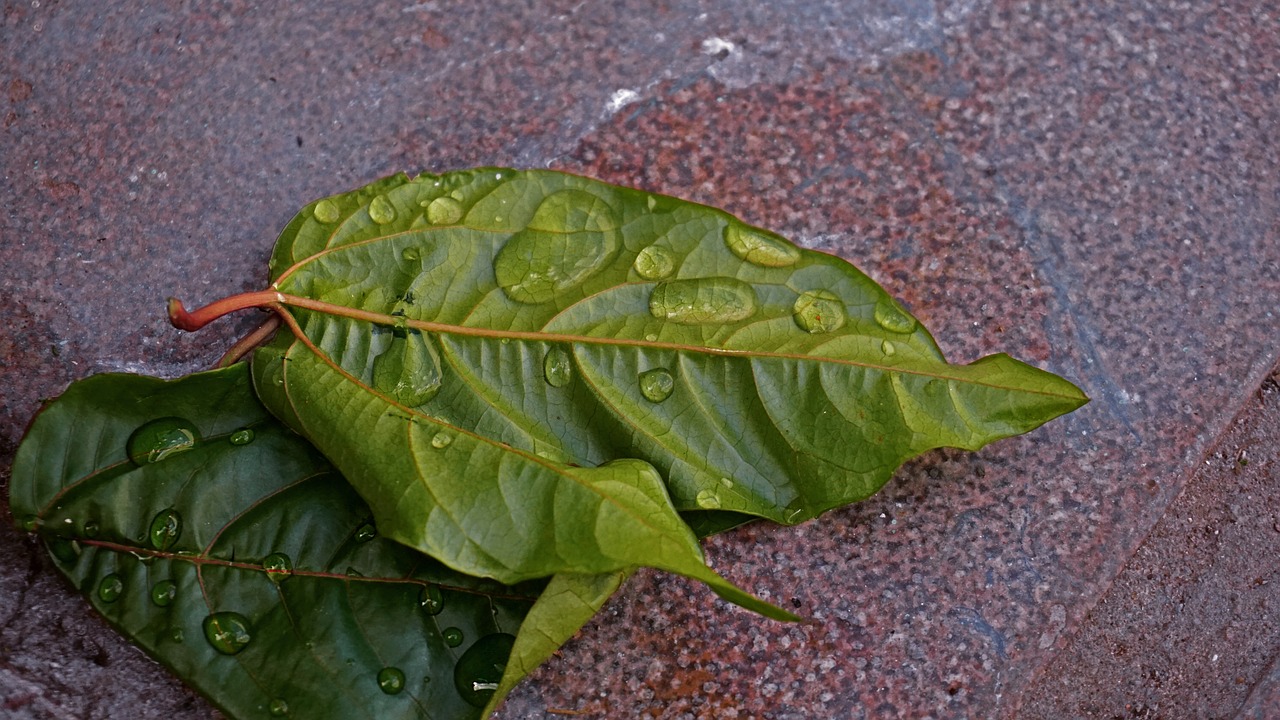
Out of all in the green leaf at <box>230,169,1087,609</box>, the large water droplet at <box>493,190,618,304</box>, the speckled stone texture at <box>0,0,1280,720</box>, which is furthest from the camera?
the speckled stone texture at <box>0,0,1280,720</box>

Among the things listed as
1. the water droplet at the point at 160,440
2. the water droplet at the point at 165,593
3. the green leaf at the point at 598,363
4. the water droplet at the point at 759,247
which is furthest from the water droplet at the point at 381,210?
the water droplet at the point at 165,593

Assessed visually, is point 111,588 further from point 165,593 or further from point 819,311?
point 819,311

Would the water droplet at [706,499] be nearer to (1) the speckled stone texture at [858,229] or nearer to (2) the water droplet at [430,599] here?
(1) the speckled stone texture at [858,229]

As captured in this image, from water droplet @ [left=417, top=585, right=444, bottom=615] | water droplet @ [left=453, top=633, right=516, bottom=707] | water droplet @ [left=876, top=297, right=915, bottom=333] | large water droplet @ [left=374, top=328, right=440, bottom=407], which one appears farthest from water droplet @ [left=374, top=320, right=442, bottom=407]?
water droplet @ [left=876, top=297, right=915, bottom=333]

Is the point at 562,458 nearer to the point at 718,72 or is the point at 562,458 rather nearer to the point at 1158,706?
the point at 718,72

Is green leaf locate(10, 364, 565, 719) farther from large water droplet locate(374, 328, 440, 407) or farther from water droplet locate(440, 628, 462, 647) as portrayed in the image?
large water droplet locate(374, 328, 440, 407)

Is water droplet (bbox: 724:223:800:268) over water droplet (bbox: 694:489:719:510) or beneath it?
over
